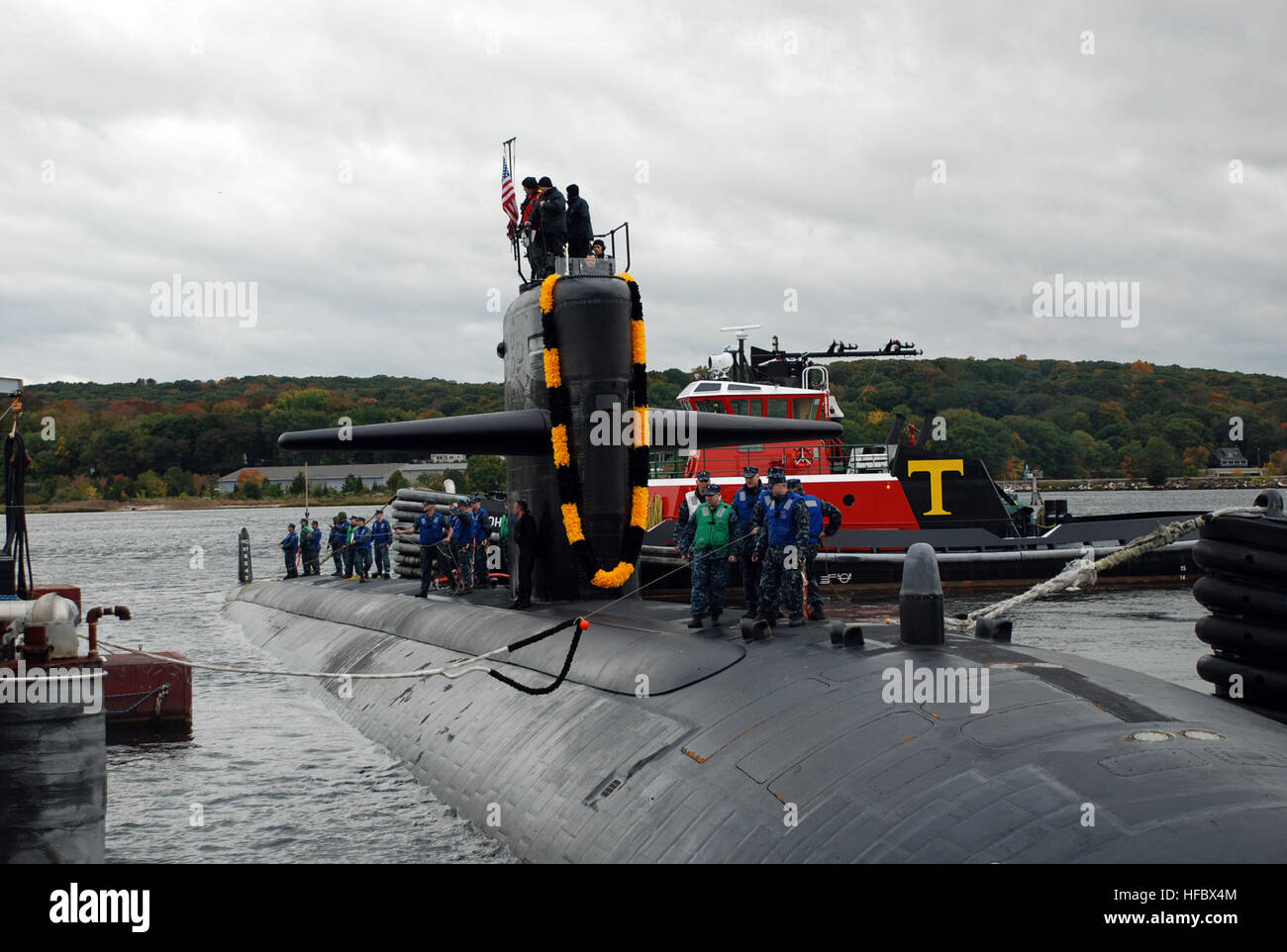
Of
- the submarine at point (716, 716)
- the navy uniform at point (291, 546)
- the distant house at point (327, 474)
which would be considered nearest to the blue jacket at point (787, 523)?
the submarine at point (716, 716)

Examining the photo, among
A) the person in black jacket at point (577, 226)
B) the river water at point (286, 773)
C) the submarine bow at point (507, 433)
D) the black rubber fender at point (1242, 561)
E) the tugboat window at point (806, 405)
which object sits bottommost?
the river water at point (286, 773)

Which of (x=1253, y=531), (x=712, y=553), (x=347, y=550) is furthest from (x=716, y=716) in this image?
(x=347, y=550)

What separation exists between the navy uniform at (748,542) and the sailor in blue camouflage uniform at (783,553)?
46cm

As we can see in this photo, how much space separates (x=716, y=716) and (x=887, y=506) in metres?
23.3

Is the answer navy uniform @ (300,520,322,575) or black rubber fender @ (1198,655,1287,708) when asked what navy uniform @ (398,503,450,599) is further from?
navy uniform @ (300,520,322,575)

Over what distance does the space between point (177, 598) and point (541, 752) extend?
31121mm

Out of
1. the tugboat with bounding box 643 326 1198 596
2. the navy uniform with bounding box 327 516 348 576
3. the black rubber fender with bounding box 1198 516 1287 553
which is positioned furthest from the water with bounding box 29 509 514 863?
the tugboat with bounding box 643 326 1198 596

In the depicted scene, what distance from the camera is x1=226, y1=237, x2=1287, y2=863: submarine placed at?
5160mm

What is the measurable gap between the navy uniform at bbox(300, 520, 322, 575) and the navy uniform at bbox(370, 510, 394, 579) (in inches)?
69.1

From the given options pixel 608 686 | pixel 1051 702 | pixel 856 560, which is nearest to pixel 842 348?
pixel 856 560

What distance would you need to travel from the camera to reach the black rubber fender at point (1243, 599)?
716cm

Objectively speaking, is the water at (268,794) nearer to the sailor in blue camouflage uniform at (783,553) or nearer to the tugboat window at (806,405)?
the sailor in blue camouflage uniform at (783,553)
